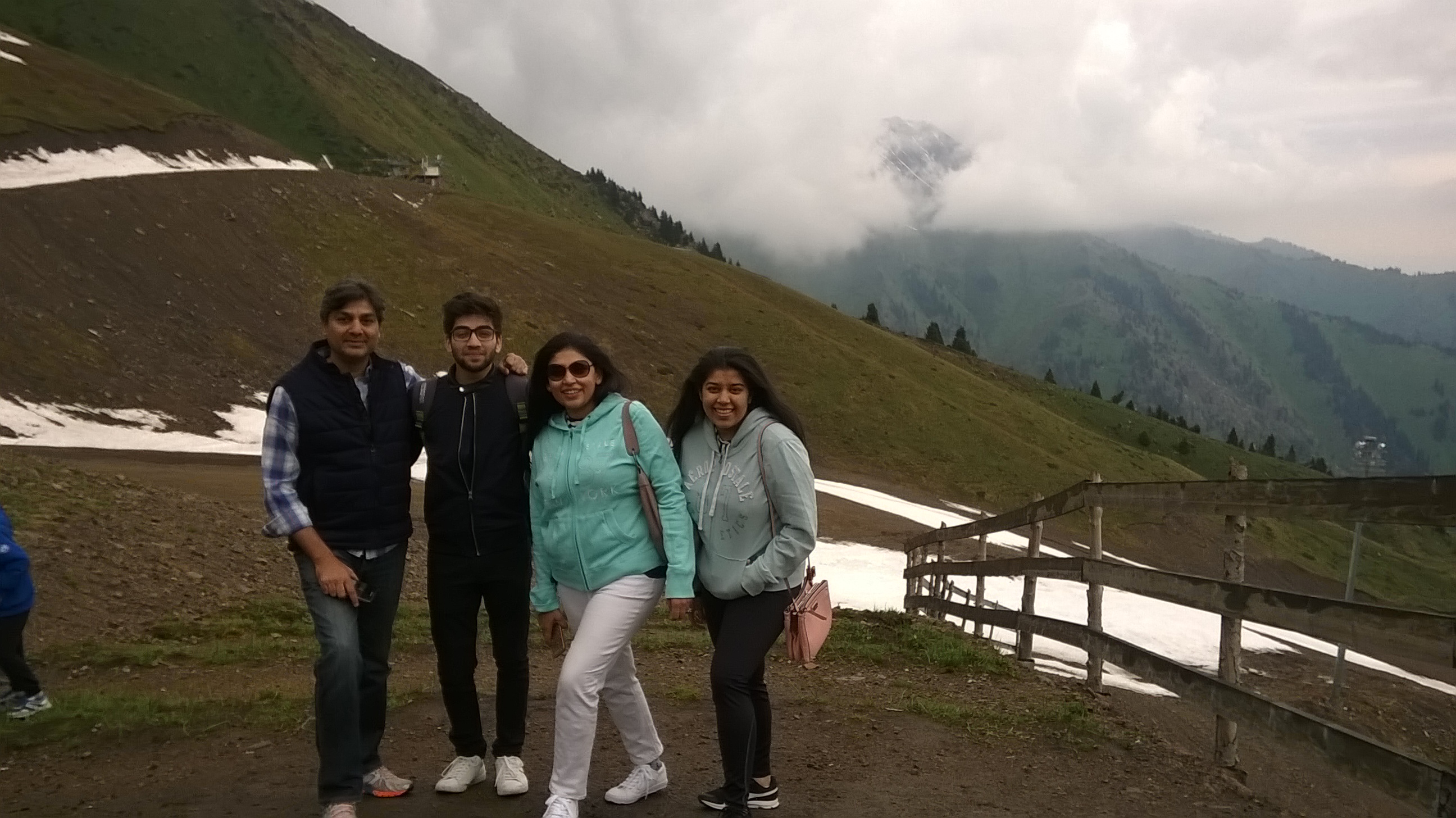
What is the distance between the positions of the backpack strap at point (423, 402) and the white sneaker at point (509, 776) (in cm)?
172

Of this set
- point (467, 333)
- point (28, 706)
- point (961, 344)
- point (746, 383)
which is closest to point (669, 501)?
point (746, 383)

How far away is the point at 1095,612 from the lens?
8062 mm

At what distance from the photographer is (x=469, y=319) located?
16.6 feet

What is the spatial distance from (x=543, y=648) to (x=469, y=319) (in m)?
5.58

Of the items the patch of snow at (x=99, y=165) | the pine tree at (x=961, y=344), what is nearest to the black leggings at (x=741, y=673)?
the patch of snow at (x=99, y=165)

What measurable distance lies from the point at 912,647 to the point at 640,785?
5.53 meters

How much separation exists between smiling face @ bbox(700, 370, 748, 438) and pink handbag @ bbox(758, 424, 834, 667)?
16 cm

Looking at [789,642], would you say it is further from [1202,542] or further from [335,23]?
[335,23]

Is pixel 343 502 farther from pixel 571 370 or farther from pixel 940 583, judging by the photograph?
pixel 940 583

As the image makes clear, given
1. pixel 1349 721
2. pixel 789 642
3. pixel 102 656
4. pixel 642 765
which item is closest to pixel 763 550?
pixel 789 642

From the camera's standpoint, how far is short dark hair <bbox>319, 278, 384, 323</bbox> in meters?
4.80

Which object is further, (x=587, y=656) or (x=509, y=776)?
(x=509, y=776)

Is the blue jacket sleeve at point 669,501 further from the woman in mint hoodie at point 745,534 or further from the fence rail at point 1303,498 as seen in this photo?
the fence rail at point 1303,498

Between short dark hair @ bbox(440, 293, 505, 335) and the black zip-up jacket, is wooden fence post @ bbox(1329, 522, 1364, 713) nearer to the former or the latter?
the black zip-up jacket
